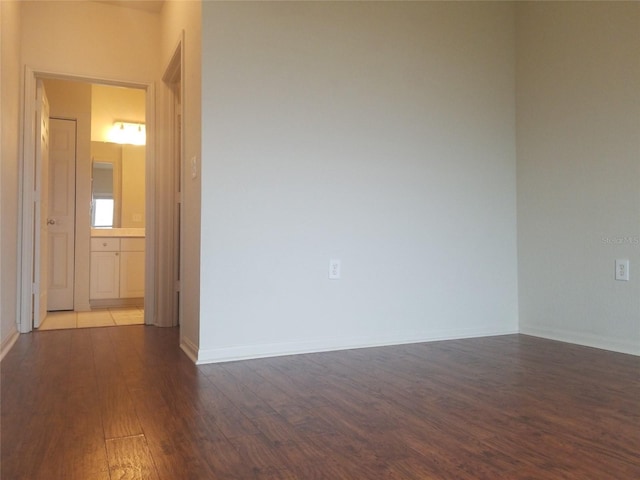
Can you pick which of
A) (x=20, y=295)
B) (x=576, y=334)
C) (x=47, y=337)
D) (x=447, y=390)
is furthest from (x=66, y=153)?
(x=576, y=334)

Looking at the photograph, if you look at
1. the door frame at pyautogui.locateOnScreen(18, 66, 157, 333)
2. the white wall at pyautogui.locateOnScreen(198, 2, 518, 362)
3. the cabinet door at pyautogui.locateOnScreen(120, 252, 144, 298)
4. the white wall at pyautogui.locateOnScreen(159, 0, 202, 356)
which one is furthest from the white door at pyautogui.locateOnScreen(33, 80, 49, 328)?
the white wall at pyautogui.locateOnScreen(198, 2, 518, 362)

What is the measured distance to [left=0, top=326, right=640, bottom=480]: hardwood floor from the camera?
129 centimetres

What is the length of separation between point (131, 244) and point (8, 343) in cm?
241

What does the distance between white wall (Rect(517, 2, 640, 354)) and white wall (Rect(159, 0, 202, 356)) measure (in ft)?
7.23

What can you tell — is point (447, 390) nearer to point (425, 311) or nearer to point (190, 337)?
point (425, 311)

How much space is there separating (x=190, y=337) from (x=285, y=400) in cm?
103

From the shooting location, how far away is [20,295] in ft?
11.1

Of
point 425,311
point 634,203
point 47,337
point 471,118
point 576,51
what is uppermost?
point 576,51

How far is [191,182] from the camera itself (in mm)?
2771

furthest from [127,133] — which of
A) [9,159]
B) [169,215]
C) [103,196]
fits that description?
[9,159]

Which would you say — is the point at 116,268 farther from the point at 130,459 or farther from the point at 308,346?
the point at 130,459

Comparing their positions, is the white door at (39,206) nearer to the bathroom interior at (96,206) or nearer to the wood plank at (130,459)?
the bathroom interior at (96,206)

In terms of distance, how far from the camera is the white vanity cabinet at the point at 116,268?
16.6 ft

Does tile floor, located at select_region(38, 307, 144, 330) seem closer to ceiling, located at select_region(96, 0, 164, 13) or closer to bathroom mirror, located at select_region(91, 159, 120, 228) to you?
bathroom mirror, located at select_region(91, 159, 120, 228)
